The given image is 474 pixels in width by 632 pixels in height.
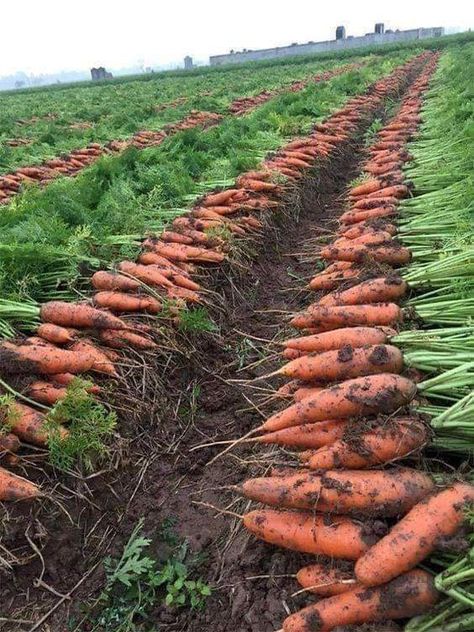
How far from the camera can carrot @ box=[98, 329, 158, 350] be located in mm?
3604

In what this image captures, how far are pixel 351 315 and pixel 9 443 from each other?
2.20 m

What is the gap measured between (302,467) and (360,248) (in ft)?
7.42

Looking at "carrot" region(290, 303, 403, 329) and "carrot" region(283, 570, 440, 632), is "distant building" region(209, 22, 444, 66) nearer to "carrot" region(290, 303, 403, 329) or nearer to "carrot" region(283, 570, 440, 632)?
Answer: "carrot" region(290, 303, 403, 329)

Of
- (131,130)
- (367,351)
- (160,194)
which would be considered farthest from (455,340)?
(131,130)

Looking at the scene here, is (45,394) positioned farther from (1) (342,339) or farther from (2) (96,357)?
(1) (342,339)

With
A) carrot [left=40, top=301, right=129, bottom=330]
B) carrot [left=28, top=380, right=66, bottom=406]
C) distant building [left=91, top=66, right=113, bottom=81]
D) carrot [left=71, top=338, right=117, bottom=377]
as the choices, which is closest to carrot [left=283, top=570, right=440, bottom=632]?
carrot [left=28, top=380, right=66, bottom=406]

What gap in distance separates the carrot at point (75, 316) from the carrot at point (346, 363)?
133 centimetres

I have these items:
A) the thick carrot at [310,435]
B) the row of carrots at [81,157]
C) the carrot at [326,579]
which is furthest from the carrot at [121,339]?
the row of carrots at [81,157]

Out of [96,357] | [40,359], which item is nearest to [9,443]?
[40,359]

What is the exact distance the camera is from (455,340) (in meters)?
2.82

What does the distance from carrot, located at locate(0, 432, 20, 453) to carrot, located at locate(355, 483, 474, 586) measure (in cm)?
188

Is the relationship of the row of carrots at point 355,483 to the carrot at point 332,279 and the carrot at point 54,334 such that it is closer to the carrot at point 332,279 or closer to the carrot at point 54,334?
the carrot at point 332,279

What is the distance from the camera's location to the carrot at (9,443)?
2721 millimetres

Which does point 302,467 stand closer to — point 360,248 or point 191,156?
point 360,248
